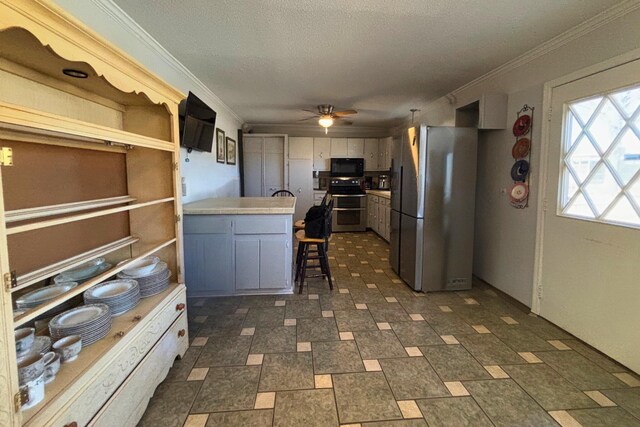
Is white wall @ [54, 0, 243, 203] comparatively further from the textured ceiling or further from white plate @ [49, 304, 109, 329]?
white plate @ [49, 304, 109, 329]

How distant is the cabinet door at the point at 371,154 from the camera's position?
6.71 metres

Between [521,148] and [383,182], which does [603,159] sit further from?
[383,182]

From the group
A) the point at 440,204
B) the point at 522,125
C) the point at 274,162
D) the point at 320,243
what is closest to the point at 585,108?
the point at 522,125

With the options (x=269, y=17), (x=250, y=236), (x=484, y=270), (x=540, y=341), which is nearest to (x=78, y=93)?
(x=269, y=17)

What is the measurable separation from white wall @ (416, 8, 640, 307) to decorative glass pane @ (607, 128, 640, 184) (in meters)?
0.57

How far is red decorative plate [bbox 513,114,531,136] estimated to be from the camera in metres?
2.72

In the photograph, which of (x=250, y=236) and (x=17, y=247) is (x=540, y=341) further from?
(x=17, y=247)

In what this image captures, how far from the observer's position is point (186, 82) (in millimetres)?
3248

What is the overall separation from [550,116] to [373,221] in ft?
12.9

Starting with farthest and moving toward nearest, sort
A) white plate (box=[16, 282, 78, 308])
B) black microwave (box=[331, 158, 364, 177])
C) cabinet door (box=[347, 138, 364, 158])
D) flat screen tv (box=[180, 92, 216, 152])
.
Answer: cabinet door (box=[347, 138, 364, 158]) < black microwave (box=[331, 158, 364, 177]) < flat screen tv (box=[180, 92, 216, 152]) < white plate (box=[16, 282, 78, 308])

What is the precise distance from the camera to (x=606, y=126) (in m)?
2.08

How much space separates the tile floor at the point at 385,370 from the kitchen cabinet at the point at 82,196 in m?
0.32

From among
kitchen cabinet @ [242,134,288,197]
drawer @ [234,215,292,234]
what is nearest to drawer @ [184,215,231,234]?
drawer @ [234,215,292,234]

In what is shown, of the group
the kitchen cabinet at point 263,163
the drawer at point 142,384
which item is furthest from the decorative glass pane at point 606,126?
the kitchen cabinet at point 263,163
